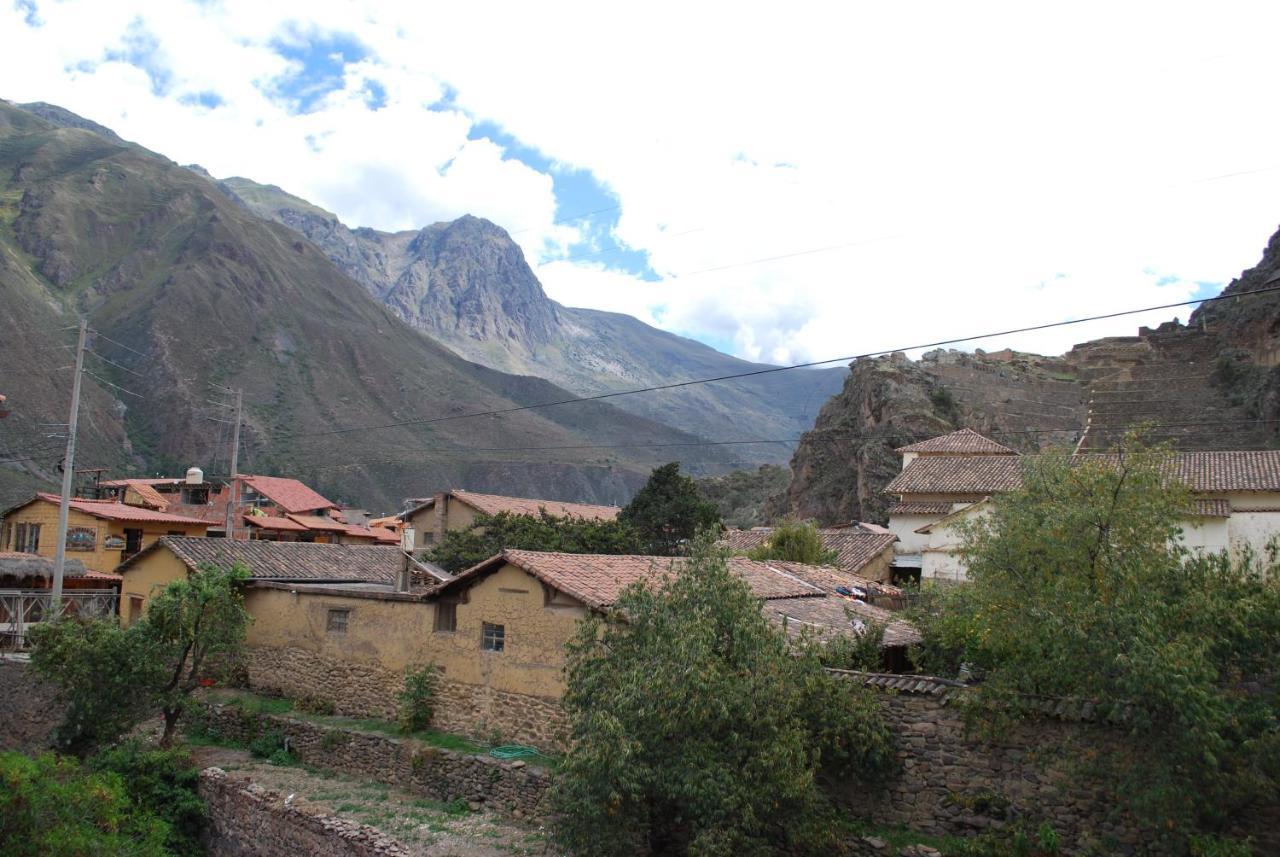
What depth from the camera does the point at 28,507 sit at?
3553cm

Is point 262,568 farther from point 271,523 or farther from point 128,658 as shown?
point 271,523

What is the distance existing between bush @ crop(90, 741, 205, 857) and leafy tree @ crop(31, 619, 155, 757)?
2.06 ft

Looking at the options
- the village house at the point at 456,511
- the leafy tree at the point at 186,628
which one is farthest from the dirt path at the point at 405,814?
the village house at the point at 456,511

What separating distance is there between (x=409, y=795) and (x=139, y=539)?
25.2 metres

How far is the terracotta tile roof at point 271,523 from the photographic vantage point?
4381 centimetres

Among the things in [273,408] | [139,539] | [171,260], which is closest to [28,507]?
[139,539]

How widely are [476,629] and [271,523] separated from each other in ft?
105

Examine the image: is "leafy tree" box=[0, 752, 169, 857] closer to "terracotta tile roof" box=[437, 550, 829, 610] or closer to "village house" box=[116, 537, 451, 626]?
"village house" box=[116, 537, 451, 626]

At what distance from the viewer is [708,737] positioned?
36.8 ft

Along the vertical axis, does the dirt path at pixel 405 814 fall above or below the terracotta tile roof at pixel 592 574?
below

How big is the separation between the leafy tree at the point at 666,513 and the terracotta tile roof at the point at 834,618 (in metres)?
16.0

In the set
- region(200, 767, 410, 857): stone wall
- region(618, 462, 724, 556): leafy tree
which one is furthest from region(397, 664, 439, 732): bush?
region(618, 462, 724, 556): leafy tree

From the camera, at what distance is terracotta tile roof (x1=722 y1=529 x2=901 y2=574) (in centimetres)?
3120

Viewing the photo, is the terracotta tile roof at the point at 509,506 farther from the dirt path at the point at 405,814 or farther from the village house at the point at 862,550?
the dirt path at the point at 405,814
